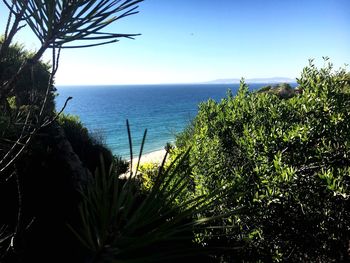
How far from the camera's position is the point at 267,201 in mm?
6445

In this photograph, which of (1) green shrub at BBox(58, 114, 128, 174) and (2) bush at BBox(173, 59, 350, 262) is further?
(1) green shrub at BBox(58, 114, 128, 174)

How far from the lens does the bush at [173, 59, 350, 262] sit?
614 centimetres

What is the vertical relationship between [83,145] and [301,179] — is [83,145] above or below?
below

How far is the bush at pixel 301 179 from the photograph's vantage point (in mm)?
6145

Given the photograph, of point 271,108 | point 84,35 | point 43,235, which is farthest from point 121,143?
point 84,35

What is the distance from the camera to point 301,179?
A: 6289mm

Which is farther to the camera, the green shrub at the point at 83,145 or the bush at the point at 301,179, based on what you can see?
the green shrub at the point at 83,145

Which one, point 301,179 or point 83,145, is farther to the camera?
point 83,145

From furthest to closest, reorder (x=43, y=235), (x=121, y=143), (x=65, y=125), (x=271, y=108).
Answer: (x=121, y=143), (x=65, y=125), (x=43, y=235), (x=271, y=108)

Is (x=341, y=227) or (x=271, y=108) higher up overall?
(x=271, y=108)

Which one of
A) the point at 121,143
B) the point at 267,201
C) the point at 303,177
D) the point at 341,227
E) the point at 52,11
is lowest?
the point at 121,143

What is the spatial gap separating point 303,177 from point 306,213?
2.38 ft

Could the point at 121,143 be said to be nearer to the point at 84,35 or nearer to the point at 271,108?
the point at 271,108

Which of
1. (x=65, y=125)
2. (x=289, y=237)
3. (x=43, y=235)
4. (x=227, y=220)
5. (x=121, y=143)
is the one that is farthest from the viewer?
(x=121, y=143)
